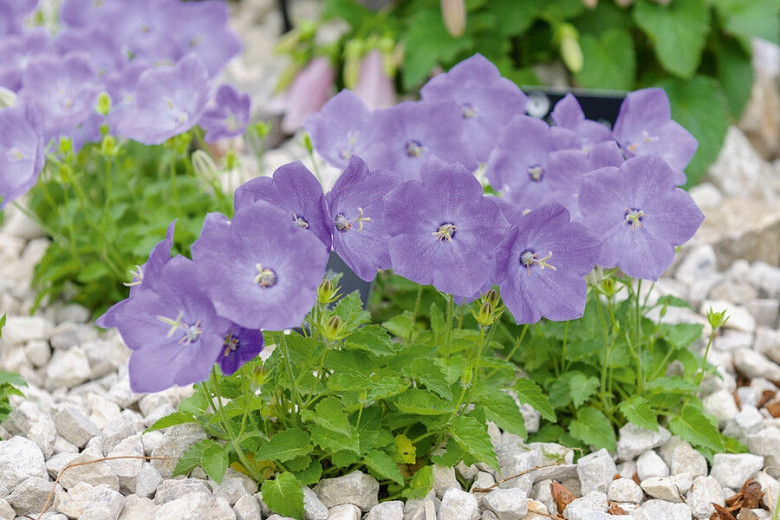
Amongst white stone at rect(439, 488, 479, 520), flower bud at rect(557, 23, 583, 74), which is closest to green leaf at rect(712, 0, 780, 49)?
flower bud at rect(557, 23, 583, 74)

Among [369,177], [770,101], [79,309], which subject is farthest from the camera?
[770,101]

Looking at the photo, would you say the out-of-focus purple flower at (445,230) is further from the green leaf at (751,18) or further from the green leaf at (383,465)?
the green leaf at (751,18)

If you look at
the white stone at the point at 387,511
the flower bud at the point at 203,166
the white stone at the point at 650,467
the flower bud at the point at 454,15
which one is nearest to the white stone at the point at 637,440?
the white stone at the point at 650,467

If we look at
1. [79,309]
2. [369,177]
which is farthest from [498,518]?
[79,309]

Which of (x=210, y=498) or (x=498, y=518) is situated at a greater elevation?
(x=210, y=498)

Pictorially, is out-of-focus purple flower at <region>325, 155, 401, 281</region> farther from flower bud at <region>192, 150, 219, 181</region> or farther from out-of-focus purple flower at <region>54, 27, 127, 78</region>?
out-of-focus purple flower at <region>54, 27, 127, 78</region>

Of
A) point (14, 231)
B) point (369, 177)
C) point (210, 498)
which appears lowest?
point (14, 231)

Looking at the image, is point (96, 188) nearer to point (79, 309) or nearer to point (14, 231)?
point (14, 231)

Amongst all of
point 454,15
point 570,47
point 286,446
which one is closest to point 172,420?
point 286,446
